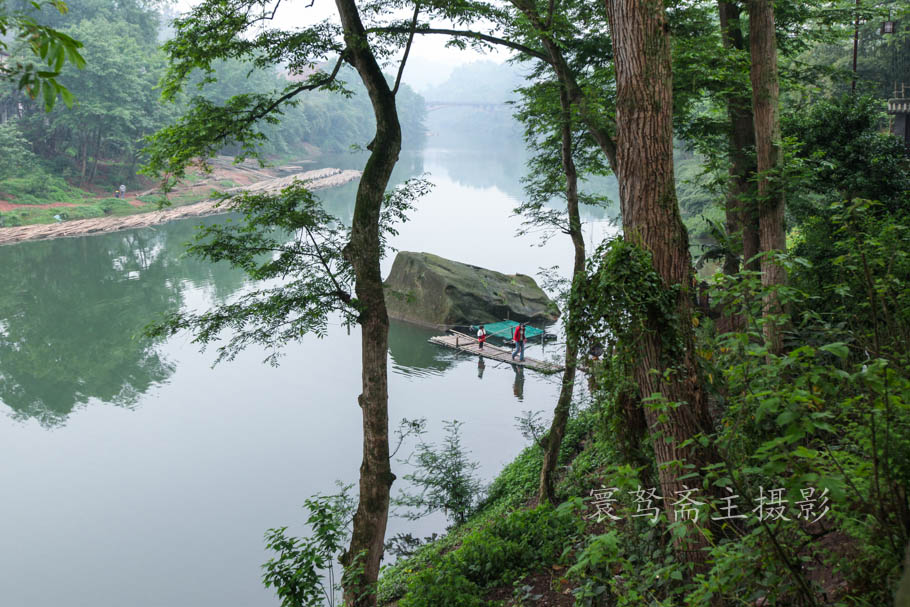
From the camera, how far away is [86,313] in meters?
20.8

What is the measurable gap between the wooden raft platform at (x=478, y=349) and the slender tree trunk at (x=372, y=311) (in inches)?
334

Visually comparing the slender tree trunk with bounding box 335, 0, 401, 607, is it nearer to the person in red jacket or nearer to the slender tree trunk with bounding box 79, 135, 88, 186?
the person in red jacket

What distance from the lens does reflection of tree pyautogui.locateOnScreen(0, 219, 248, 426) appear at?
15539 mm

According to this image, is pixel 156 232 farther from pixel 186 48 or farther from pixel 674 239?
pixel 674 239

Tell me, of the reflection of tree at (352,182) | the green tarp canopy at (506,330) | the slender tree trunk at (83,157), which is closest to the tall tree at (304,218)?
the green tarp canopy at (506,330)

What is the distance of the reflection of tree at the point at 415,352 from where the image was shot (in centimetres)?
1684

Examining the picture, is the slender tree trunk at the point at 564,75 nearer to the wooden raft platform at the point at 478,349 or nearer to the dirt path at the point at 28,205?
the wooden raft platform at the point at 478,349

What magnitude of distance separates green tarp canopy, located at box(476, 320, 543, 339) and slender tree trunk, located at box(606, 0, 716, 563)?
14.4m

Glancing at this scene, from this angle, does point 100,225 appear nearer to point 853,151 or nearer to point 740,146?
point 740,146

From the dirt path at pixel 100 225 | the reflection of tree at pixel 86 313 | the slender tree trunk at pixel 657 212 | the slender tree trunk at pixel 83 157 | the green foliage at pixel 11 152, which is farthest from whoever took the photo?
the slender tree trunk at pixel 83 157

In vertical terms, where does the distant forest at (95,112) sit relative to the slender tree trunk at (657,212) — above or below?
above

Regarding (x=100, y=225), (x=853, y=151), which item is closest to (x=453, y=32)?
(x=853, y=151)

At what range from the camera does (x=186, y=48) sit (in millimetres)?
6809

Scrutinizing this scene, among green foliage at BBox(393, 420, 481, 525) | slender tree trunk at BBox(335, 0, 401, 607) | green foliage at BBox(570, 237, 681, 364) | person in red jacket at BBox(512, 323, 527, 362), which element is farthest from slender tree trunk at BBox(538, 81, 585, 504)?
person in red jacket at BBox(512, 323, 527, 362)
